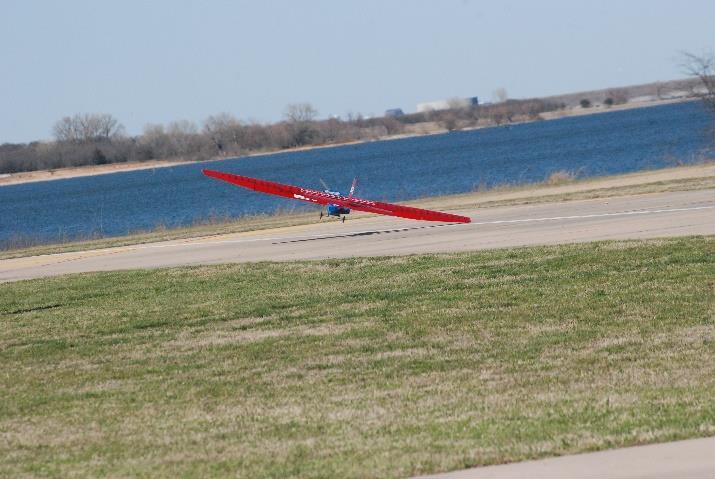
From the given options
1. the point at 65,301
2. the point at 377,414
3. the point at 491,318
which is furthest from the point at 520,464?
the point at 65,301

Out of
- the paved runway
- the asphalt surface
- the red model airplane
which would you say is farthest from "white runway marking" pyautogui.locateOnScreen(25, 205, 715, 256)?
the asphalt surface

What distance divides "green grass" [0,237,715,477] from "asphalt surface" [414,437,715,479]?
0.58 ft

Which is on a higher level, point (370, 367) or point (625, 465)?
point (625, 465)

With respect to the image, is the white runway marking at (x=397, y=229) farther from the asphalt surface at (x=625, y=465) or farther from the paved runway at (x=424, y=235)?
the asphalt surface at (x=625, y=465)

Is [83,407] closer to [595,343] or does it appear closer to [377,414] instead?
[377,414]

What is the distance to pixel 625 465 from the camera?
870 cm

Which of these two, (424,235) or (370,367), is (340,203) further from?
(370,367)

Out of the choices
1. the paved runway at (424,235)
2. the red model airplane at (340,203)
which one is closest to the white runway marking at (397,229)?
the paved runway at (424,235)

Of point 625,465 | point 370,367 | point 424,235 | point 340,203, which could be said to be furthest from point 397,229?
point 625,465

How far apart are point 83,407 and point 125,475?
10.2ft

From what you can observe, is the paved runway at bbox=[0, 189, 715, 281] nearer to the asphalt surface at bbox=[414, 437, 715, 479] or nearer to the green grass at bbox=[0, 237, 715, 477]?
the green grass at bbox=[0, 237, 715, 477]

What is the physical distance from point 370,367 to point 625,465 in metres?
5.07

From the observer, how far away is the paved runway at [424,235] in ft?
85.1

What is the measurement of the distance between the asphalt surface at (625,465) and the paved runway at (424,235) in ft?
49.0
